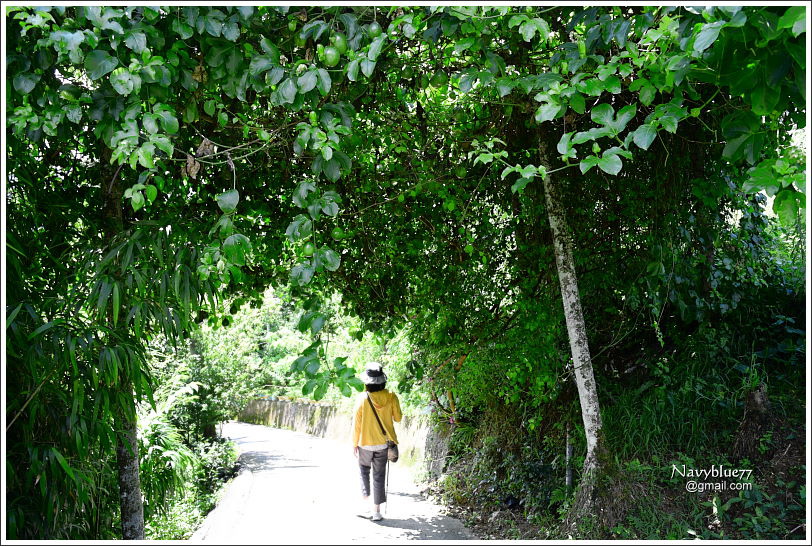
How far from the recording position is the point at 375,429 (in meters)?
5.83

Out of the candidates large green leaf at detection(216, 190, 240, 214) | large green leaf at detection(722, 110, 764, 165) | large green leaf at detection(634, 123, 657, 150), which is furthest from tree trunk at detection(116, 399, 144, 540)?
large green leaf at detection(722, 110, 764, 165)

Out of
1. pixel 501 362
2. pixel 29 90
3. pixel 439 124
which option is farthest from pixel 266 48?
pixel 501 362

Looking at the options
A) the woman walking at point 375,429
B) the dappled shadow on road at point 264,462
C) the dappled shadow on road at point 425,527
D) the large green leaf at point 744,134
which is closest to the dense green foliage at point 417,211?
the large green leaf at point 744,134

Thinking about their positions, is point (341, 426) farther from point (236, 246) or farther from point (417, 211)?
point (236, 246)

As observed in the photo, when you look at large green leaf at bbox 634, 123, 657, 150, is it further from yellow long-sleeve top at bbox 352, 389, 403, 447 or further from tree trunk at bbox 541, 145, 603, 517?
yellow long-sleeve top at bbox 352, 389, 403, 447

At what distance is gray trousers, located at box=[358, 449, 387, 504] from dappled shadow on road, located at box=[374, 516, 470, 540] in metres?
0.25

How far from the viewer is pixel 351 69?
281 centimetres

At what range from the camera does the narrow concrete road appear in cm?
534

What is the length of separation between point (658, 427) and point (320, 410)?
1231cm

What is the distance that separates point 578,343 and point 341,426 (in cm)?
979

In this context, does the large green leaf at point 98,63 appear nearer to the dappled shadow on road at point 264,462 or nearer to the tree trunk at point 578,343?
the tree trunk at point 578,343

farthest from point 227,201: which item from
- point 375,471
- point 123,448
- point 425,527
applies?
point 425,527

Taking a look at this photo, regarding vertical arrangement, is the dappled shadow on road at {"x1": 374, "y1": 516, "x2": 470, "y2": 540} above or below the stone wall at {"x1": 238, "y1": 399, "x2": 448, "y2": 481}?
below

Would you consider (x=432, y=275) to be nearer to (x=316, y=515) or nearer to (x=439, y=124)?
(x=439, y=124)
